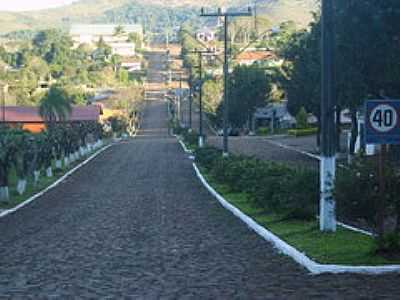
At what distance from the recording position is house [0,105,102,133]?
303 ft

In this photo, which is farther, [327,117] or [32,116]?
[32,116]

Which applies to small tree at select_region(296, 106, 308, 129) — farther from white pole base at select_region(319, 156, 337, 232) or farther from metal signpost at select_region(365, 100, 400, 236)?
metal signpost at select_region(365, 100, 400, 236)

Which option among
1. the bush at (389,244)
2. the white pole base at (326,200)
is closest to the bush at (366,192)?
the bush at (389,244)

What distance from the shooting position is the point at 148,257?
14125mm

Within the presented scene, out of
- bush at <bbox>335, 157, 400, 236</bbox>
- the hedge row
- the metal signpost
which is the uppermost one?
the metal signpost

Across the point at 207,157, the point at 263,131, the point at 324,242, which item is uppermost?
the point at 324,242

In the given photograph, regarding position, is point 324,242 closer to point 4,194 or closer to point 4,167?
point 4,194

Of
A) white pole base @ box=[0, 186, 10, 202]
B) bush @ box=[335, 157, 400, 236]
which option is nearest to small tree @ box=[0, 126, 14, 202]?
white pole base @ box=[0, 186, 10, 202]

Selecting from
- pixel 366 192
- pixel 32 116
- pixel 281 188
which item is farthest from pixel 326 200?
pixel 32 116

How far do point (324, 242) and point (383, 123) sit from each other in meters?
2.80

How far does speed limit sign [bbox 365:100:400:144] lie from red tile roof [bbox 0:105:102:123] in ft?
270

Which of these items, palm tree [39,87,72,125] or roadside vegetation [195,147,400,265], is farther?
palm tree [39,87,72,125]

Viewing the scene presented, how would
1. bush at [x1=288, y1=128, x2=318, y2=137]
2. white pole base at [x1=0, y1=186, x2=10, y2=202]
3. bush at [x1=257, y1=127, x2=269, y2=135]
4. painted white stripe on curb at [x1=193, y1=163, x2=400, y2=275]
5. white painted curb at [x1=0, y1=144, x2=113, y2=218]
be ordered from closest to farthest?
painted white stripe on curb at [x1=193, y1=163, x2=400, y2=275], white painted curb at [x1=0, y1=144, x2=113, y2=218], white pole base at [x1=0, y1=186, x2=10, y2=202], bush at [x1=288, y1=128, x2=318, y2=137], bush at [x1=257, y1=127, x2=269, y2=135]

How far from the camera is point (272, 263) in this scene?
42.8 feet
